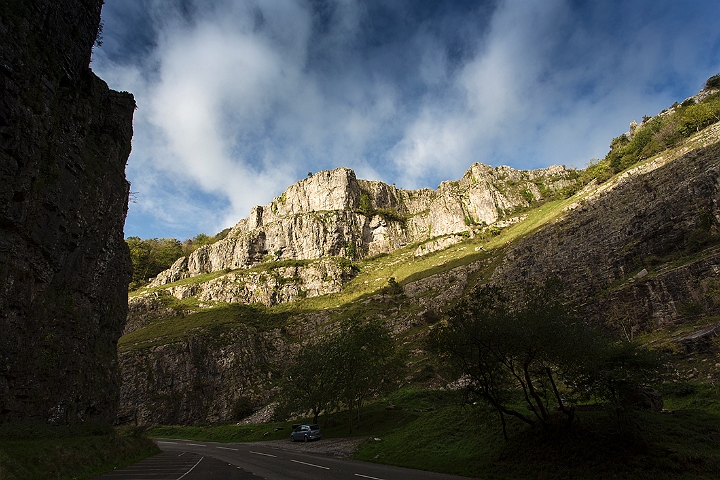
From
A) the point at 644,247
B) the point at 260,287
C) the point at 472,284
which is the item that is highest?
the point at 260,287

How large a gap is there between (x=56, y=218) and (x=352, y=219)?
102 m

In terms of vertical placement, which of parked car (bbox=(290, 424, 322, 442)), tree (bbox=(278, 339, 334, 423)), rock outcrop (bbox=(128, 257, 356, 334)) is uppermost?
rock outcrop (bbox=(128, 257, 356, 334))

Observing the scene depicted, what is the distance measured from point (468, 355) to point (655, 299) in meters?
25.5

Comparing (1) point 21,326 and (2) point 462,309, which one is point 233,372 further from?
(2) point 462,309

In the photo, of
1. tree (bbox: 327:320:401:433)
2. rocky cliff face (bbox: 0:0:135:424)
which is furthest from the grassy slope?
rocky cliff face (bbox: 0:0:135:424)

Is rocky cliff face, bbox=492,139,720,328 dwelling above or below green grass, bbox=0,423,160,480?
above

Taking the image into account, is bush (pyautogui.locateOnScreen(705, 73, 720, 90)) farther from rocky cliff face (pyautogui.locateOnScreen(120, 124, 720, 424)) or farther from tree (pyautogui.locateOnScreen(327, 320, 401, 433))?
tree (pyautogui.locateOnScreen(327, 320, 401, 433))

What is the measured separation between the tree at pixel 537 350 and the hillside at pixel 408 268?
1395cm

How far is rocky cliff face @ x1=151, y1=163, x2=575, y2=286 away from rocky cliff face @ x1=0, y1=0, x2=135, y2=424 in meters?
83.0

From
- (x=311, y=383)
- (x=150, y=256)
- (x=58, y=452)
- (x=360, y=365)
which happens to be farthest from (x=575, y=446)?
(x=150, y=256)

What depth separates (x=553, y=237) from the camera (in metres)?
55.2

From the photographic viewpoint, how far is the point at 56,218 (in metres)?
20.2

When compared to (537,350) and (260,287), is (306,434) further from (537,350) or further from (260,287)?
(260,287)

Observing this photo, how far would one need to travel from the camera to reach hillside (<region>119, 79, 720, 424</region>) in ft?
110
